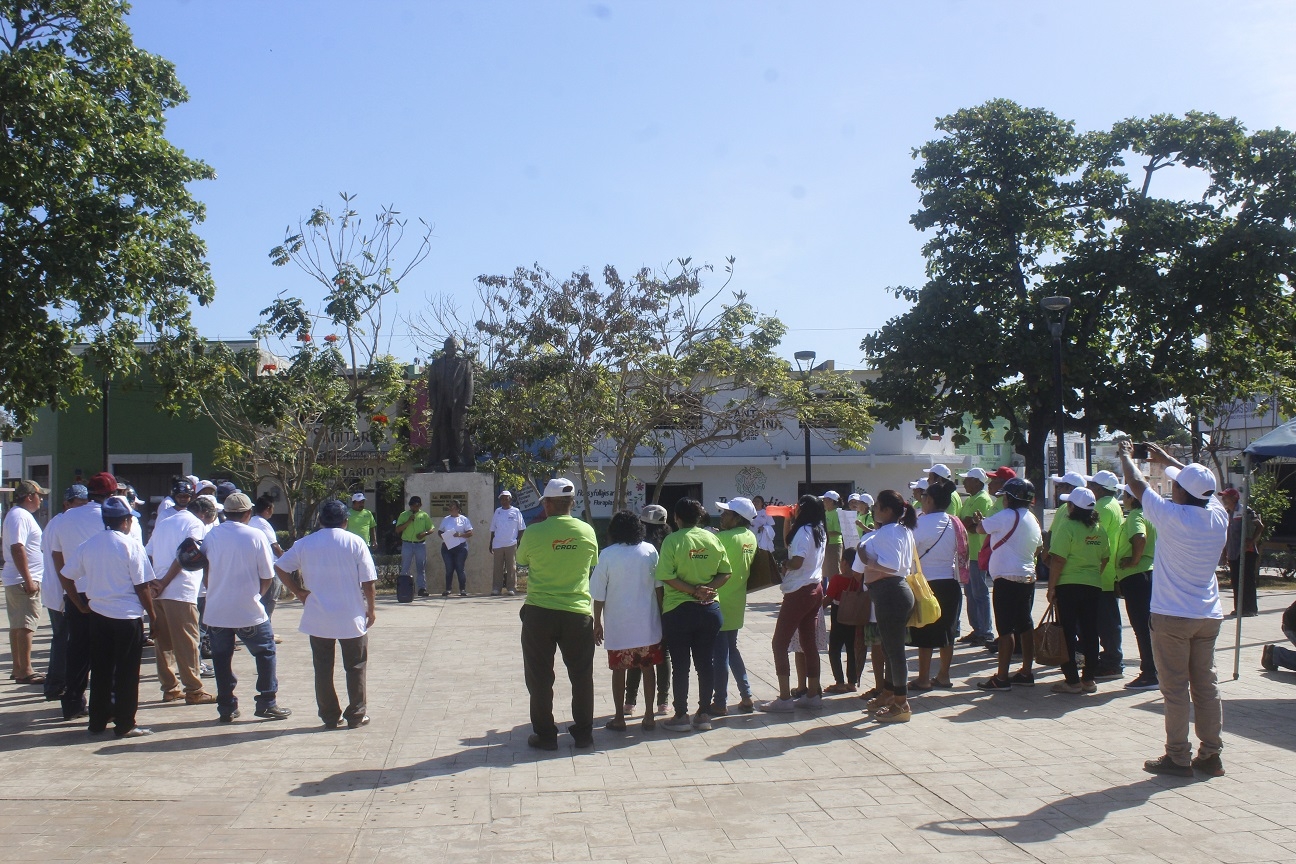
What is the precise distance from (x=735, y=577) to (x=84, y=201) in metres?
13.9

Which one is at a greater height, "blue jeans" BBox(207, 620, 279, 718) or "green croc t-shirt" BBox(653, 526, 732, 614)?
"green croc t-shirt" BBox(653, 526, 732, 614)

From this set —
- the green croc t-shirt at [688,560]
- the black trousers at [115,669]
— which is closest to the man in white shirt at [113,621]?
the black trousers at [115,669]

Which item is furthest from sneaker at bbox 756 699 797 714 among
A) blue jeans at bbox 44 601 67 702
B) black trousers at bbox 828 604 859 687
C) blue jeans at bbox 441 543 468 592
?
blue jeans at bbox 441 543 468 592

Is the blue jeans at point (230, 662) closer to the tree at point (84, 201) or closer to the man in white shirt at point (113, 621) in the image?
the man in white shirt at point (113, 621)

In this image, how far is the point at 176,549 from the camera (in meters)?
9.26

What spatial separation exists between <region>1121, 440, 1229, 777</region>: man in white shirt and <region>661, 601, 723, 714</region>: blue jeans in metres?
2.79

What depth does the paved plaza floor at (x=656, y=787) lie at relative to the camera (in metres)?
5.16

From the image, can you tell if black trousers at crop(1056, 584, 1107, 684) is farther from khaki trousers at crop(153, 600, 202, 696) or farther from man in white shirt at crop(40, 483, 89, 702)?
man in white shirt at crop(40, 483, 89, 702)

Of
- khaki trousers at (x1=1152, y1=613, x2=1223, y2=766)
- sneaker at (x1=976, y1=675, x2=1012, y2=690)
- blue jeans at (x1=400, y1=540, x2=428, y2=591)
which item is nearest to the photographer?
khaki trousers at (x1=1152, y1=613, x2=1223, y2=766)

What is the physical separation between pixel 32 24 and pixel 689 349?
1307 cm

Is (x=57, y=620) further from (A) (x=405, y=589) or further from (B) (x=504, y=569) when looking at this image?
(B) (x=504, y=569)

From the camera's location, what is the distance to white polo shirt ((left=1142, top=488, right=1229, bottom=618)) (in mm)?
6254

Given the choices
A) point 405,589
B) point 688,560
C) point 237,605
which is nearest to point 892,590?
point 688,560

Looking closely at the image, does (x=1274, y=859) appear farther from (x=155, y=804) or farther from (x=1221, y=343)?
(x=1221, y=343)
